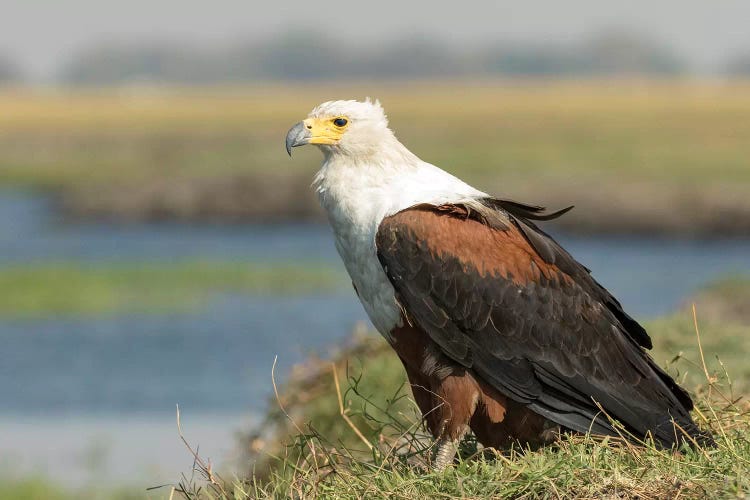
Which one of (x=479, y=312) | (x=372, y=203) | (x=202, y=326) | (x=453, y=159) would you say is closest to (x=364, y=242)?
(x=372, y=203)

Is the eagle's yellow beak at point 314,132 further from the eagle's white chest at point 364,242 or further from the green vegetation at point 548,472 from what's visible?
the green vegetation at point 548,472

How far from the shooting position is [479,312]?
5277mm

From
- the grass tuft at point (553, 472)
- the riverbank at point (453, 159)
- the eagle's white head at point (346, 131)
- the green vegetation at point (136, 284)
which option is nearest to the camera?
the grass tuft at point (553, 472)

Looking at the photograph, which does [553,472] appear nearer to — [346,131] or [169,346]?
[346,131]

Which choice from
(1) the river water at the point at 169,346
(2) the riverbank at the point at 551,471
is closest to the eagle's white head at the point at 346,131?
(2) the riverbank at the point at 551,471

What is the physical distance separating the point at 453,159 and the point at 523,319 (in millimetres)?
40094

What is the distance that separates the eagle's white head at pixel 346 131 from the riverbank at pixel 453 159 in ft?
87.7

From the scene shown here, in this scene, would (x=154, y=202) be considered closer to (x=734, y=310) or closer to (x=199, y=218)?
(x=199, y=218)

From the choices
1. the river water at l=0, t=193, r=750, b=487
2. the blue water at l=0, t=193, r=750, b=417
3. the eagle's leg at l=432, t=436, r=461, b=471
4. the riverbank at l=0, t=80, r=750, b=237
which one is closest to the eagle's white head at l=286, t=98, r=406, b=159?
the eagle's leg at l=432, t=436, r=461, b=471

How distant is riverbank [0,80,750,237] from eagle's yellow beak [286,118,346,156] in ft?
87.9

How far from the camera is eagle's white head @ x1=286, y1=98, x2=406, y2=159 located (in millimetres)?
5438

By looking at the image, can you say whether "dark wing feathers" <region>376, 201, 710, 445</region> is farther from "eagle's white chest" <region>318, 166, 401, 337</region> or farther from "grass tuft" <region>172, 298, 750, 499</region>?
"grass tuft" <region>172, 298, 750, 499</region>

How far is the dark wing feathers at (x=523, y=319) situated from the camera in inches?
203

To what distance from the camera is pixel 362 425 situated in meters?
7.93
